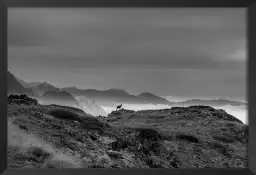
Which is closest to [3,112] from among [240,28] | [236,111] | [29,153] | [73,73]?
[29,153]

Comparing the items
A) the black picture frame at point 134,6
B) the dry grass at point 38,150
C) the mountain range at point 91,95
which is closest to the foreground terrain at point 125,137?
the dry grass at point 38,150

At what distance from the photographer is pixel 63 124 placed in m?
3.92

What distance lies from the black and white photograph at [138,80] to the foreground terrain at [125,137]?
13 millimetres

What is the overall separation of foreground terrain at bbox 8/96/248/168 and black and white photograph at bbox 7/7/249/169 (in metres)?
0.01

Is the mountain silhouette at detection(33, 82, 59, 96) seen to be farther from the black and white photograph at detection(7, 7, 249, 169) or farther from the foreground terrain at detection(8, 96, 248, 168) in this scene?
the foreground terrain at detection(8, 96, 248, 168)

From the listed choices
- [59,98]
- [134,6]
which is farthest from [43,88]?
[134,6]

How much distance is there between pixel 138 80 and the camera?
410cm

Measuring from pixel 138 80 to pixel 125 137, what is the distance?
2.34ft

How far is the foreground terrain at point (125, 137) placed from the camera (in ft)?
12.1

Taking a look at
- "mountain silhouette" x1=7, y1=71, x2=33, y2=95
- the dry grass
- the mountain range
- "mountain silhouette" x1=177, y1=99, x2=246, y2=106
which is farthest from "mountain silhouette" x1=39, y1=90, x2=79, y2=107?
"mountain silhouette" x1=177, y1=99, x2=246, y2=106

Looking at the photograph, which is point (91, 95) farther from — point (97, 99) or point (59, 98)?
point (59, 98)

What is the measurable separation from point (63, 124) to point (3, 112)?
130 centimetres

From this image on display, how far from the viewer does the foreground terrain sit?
3.68 meters

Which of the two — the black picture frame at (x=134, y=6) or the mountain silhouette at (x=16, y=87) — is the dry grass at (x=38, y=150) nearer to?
the mountain silhouette at (x=16, y=87)
